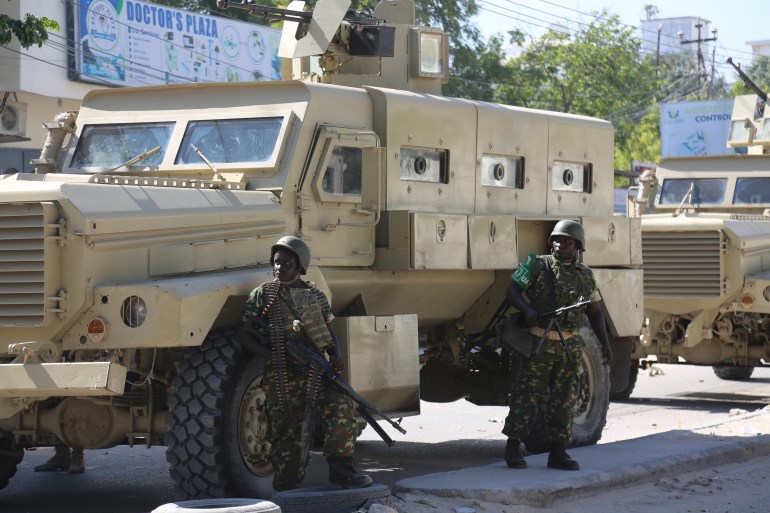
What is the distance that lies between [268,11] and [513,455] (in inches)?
141

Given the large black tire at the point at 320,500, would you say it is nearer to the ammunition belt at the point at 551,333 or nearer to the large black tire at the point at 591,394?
the ammunition belt at the point at 551,333

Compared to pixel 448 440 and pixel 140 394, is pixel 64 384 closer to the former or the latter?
pixel 140 394

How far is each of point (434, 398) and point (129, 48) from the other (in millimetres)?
12739

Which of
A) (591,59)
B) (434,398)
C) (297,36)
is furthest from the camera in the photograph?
(591,59)

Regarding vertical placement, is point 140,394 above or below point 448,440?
above

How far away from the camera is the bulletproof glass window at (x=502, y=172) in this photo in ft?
35.9

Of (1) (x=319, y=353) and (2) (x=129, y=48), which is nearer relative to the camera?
(1) (x=319, y=353)

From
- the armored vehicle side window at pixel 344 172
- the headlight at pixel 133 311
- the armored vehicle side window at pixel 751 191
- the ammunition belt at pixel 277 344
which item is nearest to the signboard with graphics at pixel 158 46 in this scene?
the armored vehicle side window at pixel 751 191

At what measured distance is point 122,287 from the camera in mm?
7617

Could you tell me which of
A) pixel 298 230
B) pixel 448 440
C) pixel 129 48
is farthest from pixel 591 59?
pixel 298 230

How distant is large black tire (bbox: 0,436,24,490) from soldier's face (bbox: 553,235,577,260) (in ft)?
11.9

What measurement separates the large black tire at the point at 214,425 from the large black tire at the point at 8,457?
1.48m

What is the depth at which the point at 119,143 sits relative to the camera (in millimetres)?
9758

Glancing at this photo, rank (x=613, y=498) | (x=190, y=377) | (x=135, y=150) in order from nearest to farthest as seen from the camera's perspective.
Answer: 1. (x=190, y=377)
2. (x=613, y=498)
3. (x=135, y=150)
